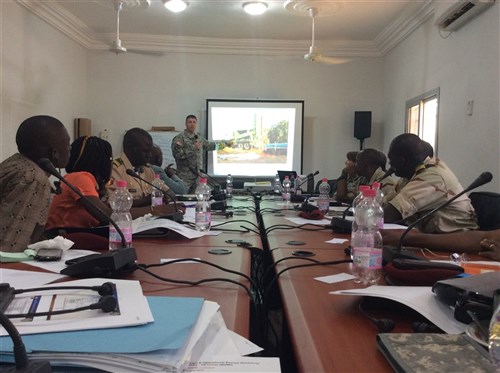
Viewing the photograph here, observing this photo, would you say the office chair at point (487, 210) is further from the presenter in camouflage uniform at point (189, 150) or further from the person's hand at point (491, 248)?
the presenter in camouflage uniform at point (189, 150)

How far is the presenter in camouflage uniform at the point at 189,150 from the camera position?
5125 millimetres

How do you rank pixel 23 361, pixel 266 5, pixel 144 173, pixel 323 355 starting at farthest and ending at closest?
pixel 266 5 < pixel 144 173 < pixel 323 355 < pixel 23 361

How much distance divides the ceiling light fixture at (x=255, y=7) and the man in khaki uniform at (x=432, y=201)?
2.63 m

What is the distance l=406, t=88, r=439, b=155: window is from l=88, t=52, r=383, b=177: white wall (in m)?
1.01

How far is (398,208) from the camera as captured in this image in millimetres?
2191

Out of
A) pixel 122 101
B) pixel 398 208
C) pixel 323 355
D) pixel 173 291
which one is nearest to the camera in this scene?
pixel 323 355

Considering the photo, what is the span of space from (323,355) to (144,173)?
113 inches

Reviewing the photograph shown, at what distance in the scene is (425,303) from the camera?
74cm

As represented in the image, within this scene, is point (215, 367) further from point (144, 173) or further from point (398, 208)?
point (144, 173)

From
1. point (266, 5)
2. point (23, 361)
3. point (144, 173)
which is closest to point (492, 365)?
point (23, 361)

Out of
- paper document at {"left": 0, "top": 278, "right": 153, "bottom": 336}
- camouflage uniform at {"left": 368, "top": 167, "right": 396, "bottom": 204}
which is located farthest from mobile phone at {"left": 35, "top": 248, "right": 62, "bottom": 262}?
camouflage uniform at {"left": 368, "top": 167, "right": 396, "bottom": 204}

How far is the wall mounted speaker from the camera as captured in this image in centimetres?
579

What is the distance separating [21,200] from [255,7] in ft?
11.2

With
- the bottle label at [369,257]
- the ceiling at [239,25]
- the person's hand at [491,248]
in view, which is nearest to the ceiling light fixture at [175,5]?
the ceiling at [239,25]
